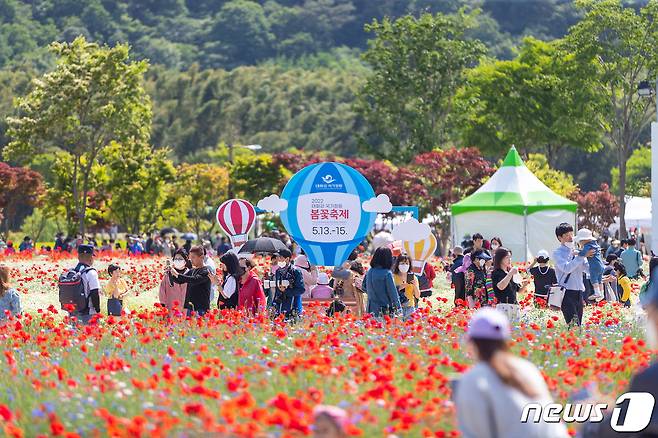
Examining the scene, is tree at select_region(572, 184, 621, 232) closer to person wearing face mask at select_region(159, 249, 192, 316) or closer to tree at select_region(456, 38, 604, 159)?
tree at select_region(456, 38, 604, 159)

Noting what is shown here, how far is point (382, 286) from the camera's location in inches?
568

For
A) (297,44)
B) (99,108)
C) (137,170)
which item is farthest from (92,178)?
(297,44)

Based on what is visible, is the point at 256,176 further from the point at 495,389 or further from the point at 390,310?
the point at 495,389

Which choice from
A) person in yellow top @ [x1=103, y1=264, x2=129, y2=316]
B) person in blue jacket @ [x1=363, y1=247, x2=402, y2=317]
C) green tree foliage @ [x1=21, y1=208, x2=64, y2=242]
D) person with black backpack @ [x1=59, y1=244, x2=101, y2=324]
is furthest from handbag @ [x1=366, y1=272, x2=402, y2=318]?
green tree foliage @ [x1=21, y1=208, x2=64, y2=242]

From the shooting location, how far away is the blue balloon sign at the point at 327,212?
20.0 m

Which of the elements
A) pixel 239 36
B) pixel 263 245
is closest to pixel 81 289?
pixel 263 245

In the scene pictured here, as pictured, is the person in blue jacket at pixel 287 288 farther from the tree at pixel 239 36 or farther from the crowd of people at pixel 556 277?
the tree at pixel 239 36

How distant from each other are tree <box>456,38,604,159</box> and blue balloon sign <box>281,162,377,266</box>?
36168 millimetres

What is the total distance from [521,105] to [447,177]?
1389cm

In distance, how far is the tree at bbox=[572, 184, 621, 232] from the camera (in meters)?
64.4

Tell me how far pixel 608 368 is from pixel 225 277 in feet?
21.3

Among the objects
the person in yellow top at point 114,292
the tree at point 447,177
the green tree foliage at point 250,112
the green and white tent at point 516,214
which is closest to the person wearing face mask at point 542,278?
the person in yellow top at point 114,292

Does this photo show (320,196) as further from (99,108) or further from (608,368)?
(99,108)

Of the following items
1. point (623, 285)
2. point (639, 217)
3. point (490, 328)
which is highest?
point (490, 328)
